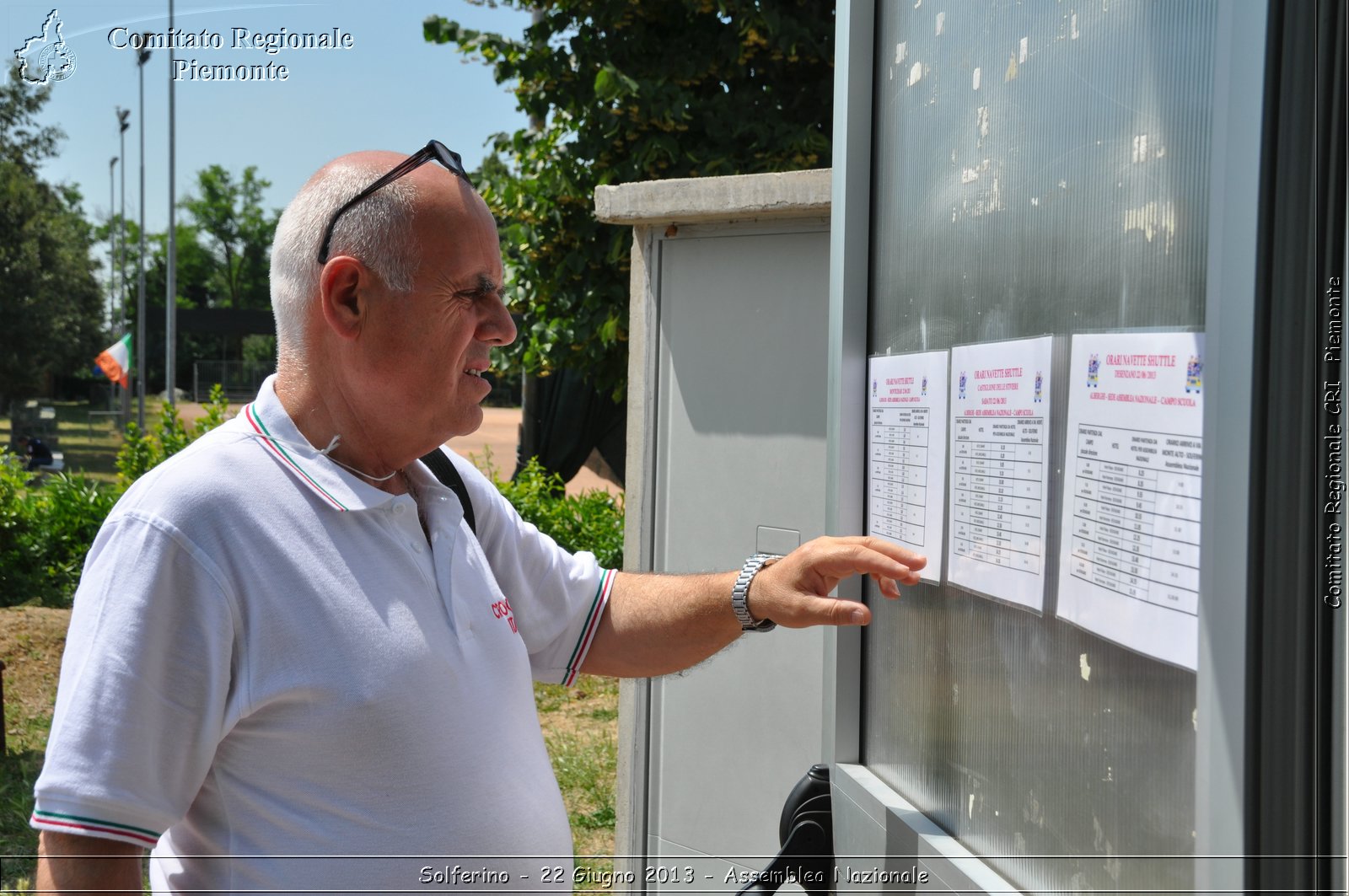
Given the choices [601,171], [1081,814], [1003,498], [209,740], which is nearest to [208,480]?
[209,740]

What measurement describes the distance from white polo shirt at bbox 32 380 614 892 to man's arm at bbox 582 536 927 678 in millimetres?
401

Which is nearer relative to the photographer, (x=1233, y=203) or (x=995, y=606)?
(x=1233, y=203)

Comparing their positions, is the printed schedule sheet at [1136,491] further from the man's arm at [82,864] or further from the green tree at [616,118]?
the green tree at [616,118]

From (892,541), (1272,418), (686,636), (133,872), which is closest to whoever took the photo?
(1272,418)

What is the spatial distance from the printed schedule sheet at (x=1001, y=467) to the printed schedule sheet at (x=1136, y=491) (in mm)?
51

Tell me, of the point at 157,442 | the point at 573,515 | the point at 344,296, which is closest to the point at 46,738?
the point at 157,442

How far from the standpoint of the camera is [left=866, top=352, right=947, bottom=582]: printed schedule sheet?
1.46m

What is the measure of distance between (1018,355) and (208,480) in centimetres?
107

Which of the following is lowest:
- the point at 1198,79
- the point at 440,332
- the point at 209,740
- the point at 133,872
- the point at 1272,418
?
the point at 133,872

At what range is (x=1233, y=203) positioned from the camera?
0.93m

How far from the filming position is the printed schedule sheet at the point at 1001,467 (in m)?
1.24

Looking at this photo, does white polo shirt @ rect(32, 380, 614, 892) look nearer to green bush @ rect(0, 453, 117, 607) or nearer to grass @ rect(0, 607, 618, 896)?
grass @ rect(0, 607, 618, 896)

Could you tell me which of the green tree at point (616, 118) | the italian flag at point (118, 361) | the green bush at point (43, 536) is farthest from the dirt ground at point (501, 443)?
the green bush at point (43, 536)

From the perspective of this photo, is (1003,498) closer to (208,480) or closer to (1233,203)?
(1233,203)
